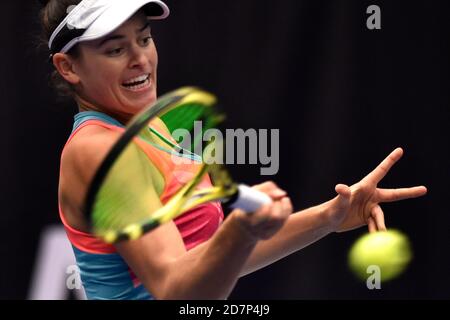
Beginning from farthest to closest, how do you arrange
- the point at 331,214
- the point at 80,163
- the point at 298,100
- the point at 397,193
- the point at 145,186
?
the point at 298,100 → the point at 397,193 → the point at 331,214 → the point at 80,163 → the point at 145,186

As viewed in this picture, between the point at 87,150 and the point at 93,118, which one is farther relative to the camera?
the point at 93,118

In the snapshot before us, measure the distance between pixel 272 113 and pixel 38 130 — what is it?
3.08ft

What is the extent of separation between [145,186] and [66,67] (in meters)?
0.45

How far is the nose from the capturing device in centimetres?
200

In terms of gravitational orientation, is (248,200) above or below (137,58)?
below

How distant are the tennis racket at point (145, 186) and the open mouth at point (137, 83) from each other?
0.17 meters

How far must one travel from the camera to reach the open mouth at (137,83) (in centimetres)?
204

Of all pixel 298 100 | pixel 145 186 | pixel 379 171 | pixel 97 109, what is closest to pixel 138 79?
pixel 97 109

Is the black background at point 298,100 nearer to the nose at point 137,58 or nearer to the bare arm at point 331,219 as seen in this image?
the bare arm at point 331,219

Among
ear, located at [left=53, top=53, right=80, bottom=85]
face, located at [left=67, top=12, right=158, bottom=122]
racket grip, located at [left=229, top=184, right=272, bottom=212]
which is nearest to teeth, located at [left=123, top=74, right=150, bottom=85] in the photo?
face, located at [left=67, top=12, right=158, bottom=122]

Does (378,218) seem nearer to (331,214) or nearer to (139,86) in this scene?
(331,214)

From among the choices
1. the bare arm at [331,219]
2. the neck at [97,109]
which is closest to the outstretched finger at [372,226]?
the bare arm at [331,219]

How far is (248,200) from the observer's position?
5.39 feet

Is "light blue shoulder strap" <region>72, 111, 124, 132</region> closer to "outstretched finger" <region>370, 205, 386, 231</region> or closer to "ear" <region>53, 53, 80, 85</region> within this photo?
"ear" <region>53, 53, 80, 85</region>
